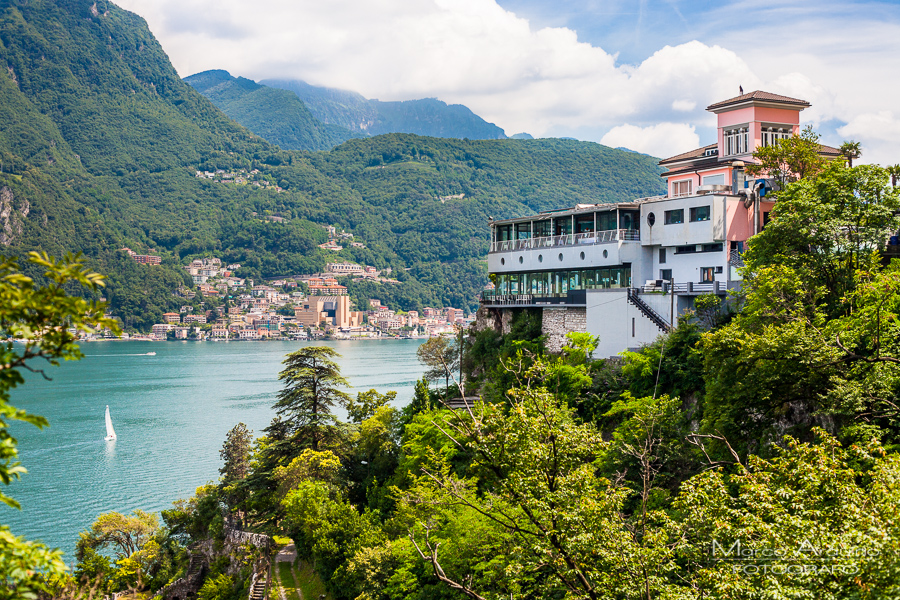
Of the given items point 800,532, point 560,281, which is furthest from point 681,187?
point 800,532

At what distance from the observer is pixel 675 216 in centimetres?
2586

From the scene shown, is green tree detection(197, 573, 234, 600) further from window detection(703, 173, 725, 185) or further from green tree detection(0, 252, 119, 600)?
green tree detection(0, 252, 119, 600)

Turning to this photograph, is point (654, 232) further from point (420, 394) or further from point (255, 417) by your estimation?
point (255, 417)

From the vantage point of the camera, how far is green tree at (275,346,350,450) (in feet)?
105

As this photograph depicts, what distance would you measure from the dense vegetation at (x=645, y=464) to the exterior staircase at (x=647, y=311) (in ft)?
4.48

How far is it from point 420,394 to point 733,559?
2450cm

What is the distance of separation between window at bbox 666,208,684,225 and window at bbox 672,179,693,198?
5194 millimetres

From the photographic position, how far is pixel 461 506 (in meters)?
17.5

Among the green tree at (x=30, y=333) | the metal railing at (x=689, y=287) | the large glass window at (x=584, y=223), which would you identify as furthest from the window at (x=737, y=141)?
the green tree at (x=30, y=333)

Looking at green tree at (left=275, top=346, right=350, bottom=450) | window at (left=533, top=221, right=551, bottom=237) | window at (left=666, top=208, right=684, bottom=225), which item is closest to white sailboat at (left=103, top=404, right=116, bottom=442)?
green tree at (left=275, top=346, right=350, bottom=450)

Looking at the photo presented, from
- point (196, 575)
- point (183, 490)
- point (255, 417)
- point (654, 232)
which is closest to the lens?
point (654, 232)

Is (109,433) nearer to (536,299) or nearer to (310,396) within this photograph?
(310,396)

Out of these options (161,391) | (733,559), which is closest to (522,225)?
(733,559)

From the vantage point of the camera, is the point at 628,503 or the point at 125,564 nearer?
the point at 628,503
